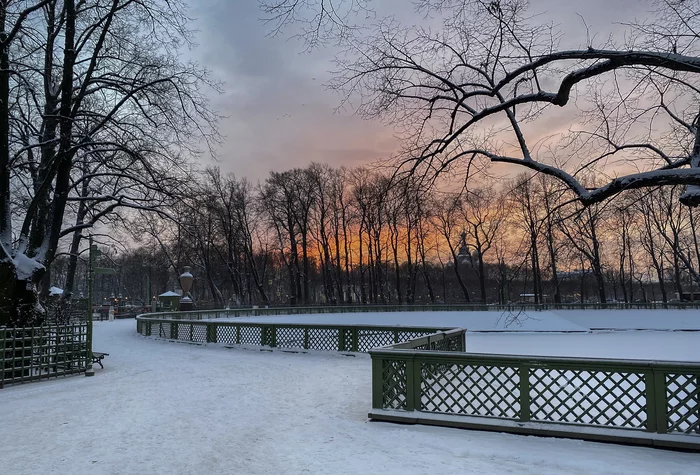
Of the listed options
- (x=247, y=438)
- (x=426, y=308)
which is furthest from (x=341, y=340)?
(x=426, y=308)

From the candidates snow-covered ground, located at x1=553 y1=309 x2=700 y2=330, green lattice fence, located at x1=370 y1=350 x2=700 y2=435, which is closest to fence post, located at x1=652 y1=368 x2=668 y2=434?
green lattice fence, located at x1=370 y1=350 x2=700 y2=435

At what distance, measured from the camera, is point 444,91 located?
9.63 m

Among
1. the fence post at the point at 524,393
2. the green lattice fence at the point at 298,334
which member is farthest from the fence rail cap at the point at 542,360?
the green lattice fence at the point at 298,334

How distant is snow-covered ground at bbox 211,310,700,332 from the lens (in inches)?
1368

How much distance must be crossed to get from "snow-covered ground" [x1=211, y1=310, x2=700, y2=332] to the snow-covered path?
933 inches

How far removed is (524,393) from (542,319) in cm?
3257

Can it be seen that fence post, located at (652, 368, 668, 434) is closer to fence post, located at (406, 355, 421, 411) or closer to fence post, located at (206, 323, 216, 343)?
fence post, located at (406, 355, 421, 411)

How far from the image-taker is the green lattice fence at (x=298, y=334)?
1588 centimetres

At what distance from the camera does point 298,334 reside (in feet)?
→ 57.7

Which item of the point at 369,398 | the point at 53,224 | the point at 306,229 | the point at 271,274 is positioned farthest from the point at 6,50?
the point at 271,274

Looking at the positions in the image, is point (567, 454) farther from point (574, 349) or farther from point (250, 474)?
point (574, 349)

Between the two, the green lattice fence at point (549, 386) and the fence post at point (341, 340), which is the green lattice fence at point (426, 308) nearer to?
the fence post at point (341, 340)

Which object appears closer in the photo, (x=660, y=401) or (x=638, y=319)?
(x=660, y=401)

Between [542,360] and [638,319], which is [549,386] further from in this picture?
[638,319]
